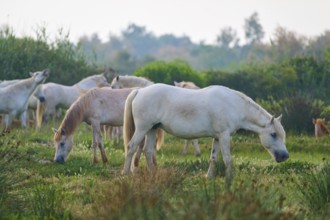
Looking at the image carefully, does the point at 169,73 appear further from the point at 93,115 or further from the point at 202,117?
the point at 202,117

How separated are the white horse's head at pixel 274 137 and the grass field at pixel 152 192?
0.80m

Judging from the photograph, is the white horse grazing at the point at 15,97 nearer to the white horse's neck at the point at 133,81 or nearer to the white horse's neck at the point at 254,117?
the white horse's neck at the point at 133,81

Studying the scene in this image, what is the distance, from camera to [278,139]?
13.5 m

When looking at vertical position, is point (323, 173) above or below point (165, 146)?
above

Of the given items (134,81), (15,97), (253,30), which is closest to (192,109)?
(134,81)

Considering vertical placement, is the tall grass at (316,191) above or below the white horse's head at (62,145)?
above

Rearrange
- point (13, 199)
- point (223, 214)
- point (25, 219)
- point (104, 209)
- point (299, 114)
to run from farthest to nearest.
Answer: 1. point (299, 114)
2. point (13, 199)
3. point (25, 219)
4. point (104, 209)
5. point (223, 214)

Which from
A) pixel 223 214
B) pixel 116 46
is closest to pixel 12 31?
pixel 223 214

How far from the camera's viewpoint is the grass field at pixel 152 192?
7770 mm

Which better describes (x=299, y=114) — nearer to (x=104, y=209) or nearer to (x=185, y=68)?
(x=185, y=68)

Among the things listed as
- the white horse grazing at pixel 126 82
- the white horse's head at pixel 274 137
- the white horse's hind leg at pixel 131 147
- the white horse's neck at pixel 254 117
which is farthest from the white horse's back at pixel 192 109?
the white horse grazing at pixel 126 82

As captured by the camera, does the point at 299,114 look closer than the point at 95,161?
No

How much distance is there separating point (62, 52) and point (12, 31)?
7.92ft

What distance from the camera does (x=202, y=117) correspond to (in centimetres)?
1305
